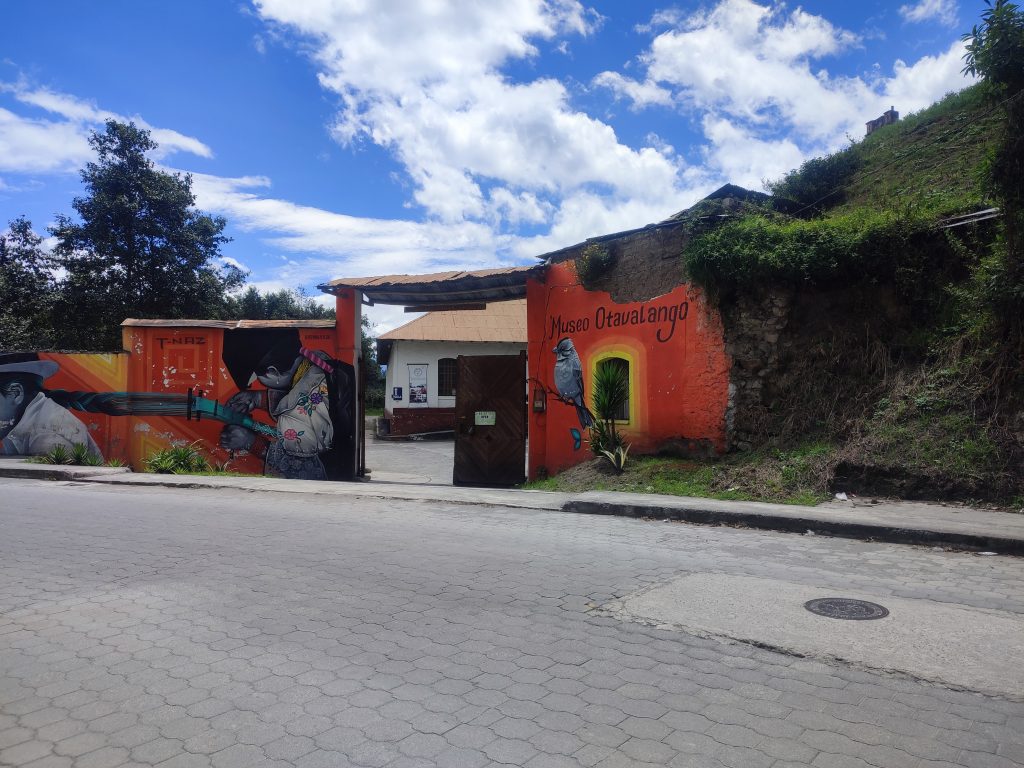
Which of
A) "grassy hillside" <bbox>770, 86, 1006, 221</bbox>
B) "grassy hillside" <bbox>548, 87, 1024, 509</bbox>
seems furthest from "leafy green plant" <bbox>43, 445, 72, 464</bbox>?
"grassy hillside" <bbox>770, 86, 1006, 221</bbox>

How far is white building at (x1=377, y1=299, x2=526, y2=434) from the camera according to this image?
28656 millimetres

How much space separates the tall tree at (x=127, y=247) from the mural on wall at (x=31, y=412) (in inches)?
355

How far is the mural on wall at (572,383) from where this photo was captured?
552 inches

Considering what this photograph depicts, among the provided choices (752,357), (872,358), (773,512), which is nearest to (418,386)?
(752,357)

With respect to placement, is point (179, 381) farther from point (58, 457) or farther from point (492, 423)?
point (492, 423)

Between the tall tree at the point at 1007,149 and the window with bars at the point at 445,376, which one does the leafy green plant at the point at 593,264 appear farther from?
the window with bars at the point at 445,376

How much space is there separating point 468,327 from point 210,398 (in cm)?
1478

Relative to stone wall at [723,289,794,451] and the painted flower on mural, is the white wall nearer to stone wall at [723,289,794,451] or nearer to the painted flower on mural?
the painted flower on mural

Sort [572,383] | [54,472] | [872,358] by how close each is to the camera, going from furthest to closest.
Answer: [54,472]
[572,383]
[872,358]

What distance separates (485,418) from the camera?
48.0ft

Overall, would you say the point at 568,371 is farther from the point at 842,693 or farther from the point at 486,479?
the point at 842,693

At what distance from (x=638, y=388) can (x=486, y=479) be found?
3.76 metres

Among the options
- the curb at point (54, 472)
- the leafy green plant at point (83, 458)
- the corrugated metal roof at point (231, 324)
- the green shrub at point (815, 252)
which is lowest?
the curb at point (54, 472)

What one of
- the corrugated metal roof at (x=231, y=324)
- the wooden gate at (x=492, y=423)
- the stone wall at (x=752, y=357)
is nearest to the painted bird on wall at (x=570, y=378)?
the wooden gate at (x=492, y=423)
